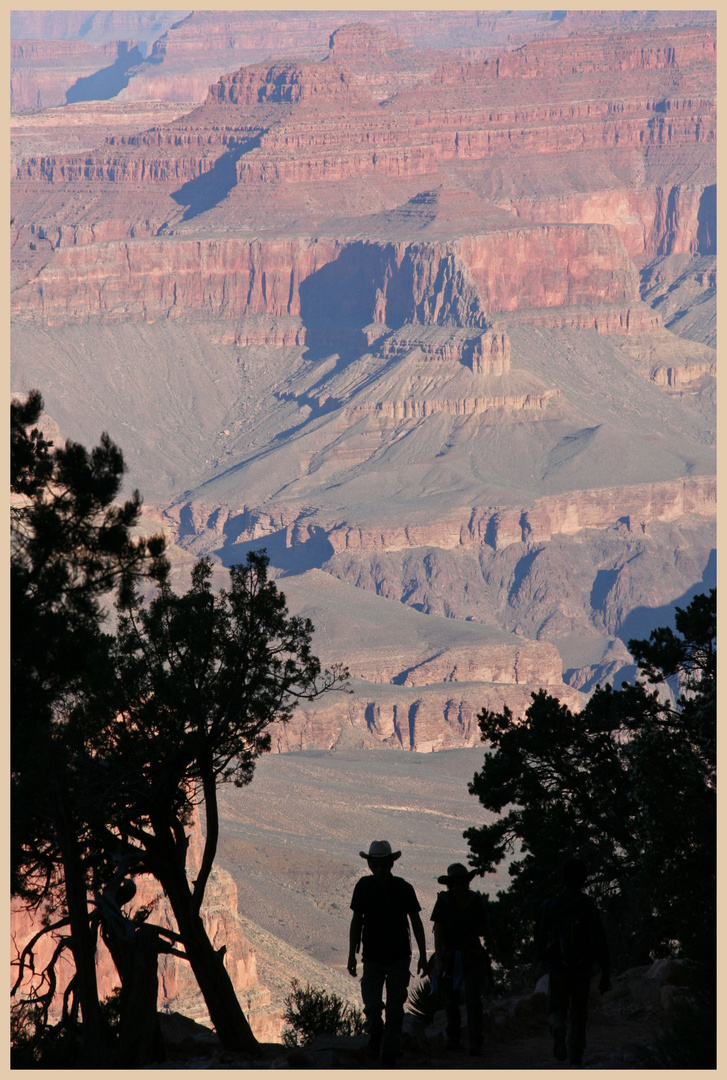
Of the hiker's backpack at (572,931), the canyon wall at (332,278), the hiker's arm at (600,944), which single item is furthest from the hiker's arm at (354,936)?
the canyon wall at (332,278)

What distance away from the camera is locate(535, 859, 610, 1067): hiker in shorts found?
15.4m

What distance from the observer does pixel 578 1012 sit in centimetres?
1559

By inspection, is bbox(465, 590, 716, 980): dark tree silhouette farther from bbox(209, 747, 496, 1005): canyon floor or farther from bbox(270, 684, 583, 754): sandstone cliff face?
bbox(270, 684, 583, 754): sandstone cliff face

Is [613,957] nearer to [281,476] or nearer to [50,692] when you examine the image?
[50,692]

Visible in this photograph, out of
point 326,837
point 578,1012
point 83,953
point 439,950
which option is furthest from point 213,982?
point 326,837

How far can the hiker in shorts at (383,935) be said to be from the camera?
16.0 metres

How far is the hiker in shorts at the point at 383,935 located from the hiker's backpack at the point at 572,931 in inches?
56.8

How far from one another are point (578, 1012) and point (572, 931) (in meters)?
0.89

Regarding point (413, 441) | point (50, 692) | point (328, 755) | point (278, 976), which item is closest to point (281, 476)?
point (413, 441)

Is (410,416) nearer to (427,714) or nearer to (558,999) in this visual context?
(427,714)

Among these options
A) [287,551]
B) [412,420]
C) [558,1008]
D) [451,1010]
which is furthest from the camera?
[412,420]

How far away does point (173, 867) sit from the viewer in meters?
19.0

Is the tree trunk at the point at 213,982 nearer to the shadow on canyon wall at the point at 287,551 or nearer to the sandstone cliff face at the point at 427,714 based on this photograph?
the sandstone cliff face at the point at 427,714

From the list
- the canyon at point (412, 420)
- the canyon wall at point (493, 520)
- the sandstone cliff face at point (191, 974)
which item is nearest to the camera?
the sandstone cliff face at point (191, 974)
